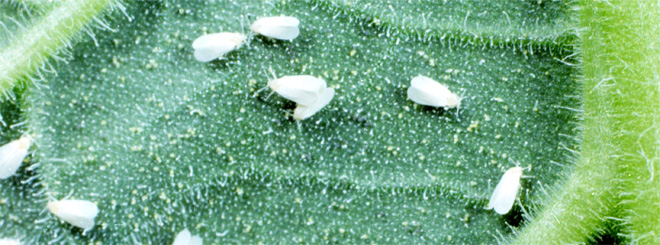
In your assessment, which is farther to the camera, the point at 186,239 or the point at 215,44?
the point at 186,239

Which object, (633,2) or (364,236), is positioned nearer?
(633,2)

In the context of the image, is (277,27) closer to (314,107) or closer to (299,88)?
(299,88)

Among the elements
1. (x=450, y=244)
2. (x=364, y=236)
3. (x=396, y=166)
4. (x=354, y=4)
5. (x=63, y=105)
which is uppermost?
(x=63, y=105)

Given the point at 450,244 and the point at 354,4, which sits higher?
the point at 354,4

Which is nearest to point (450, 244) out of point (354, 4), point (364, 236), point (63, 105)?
point (364, 236)

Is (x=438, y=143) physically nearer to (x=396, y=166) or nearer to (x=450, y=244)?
(x=396, y=166)

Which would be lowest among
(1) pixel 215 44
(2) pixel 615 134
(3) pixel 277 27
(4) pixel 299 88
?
(2) pixel 615 134

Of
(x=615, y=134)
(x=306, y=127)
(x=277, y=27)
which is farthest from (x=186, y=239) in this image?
(x=615, y=134)

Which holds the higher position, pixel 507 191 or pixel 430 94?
pixel 430 94
